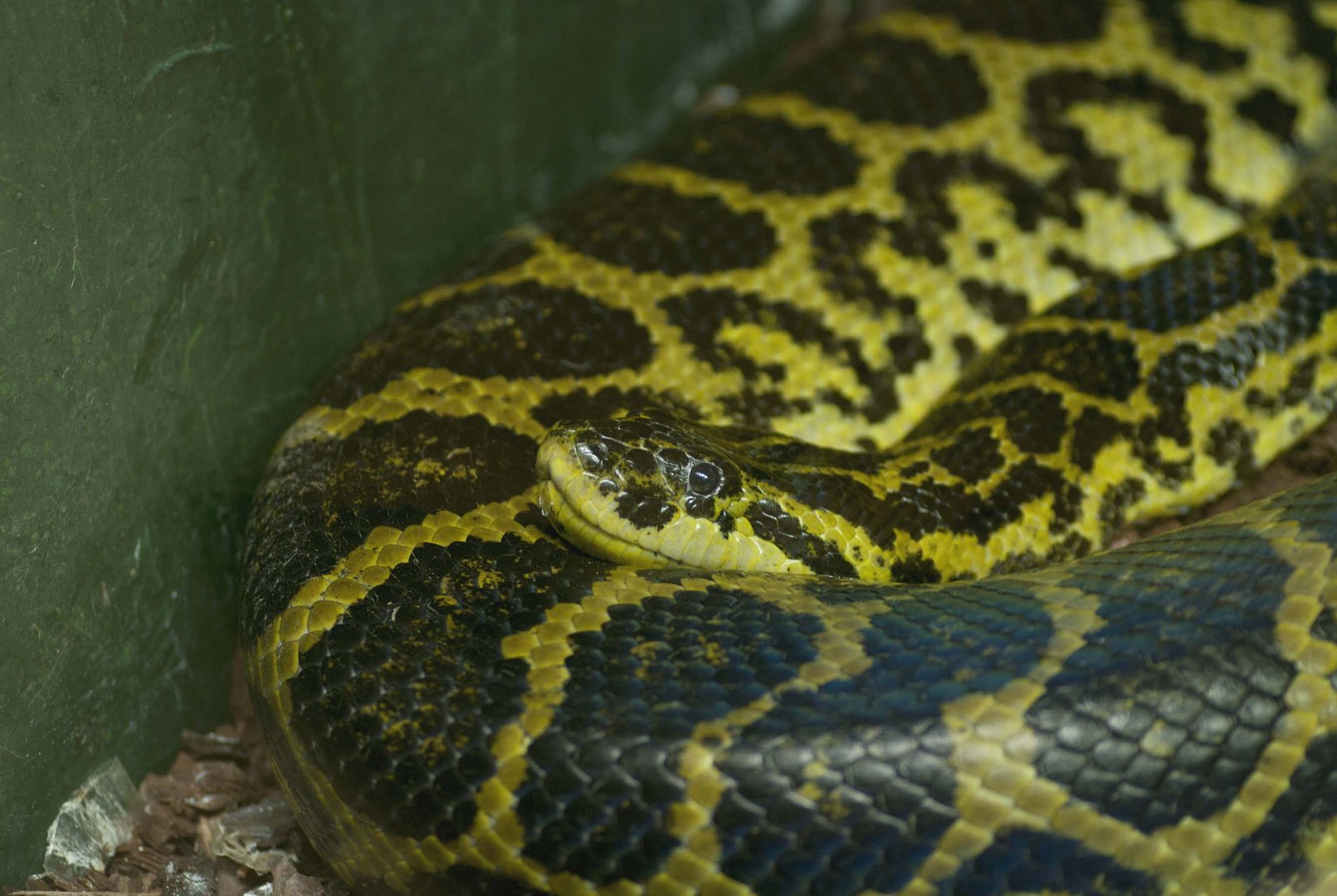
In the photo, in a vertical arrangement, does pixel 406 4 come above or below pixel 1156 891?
above

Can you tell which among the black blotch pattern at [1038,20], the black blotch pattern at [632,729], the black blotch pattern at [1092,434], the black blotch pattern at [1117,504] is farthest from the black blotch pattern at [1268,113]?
the black blotch pattern at [632,729]

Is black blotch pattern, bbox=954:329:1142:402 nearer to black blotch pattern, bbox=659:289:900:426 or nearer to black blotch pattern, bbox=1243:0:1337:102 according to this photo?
black blotch pattern, bbox=659:289:900:426

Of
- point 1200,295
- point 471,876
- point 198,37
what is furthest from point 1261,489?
point 198,37

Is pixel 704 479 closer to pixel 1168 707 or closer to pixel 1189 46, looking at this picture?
pixel 1168 707

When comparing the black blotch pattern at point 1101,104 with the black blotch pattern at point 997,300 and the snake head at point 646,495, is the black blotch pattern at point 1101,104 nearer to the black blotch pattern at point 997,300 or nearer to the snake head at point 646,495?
the black blotch pattern at point 997,300

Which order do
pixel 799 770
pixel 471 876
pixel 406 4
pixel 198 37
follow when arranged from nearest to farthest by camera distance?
pixel 799 770 → pixel 471 876 → pixel 198 37 → pixel 406 4

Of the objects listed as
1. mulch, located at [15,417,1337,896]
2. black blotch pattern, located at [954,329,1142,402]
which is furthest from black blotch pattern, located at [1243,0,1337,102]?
mulch, located at [15,417,1337,896]

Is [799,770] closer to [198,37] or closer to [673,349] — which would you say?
[673,349]
